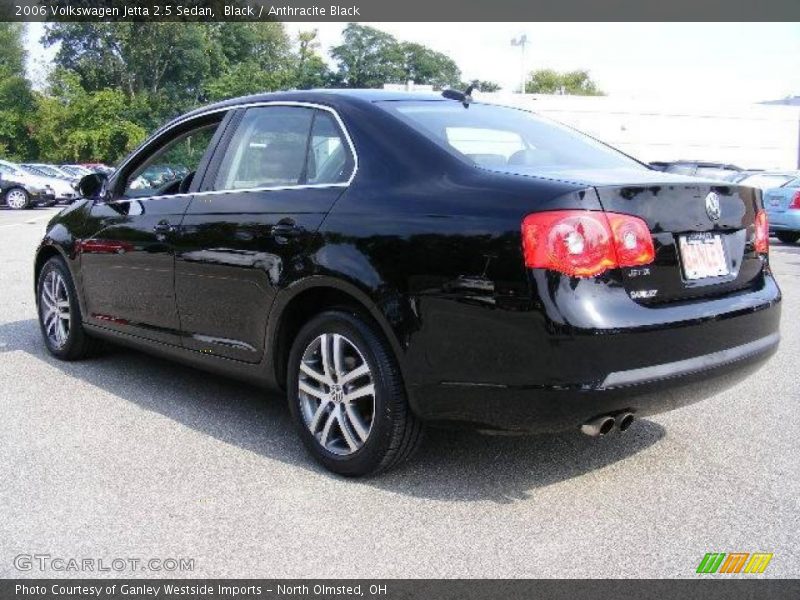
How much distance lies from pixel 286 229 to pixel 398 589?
172cm

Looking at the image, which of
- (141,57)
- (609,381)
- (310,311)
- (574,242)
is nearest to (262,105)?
(310,311)

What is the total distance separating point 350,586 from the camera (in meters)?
2.82

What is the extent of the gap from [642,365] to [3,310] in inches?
257

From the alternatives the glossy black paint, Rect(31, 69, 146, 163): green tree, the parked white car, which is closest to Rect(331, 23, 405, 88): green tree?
Rect(31, 69, 146, 163): green tree

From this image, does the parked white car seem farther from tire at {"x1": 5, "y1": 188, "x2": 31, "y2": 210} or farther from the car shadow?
the car shadow

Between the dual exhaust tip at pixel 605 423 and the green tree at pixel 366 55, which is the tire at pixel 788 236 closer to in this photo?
the dual exhaust tip at pixel 605 423

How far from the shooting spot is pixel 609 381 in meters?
3.10

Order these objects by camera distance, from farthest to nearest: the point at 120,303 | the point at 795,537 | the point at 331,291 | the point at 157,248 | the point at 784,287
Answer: the point at 784,287, the point at 120,303, the point at 157,248, the point at 331,291, the point at 795,537

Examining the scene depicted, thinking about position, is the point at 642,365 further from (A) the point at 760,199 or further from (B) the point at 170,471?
(B) the point at 170,471

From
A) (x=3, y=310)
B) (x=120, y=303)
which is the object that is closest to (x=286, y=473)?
(x=120, y=303)

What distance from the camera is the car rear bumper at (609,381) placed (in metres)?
3.09

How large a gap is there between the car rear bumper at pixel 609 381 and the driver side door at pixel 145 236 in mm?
1918

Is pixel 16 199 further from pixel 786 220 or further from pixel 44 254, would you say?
pixel 44 254

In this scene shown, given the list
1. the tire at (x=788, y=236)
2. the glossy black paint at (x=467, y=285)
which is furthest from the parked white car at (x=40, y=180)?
the glossy black paint at (x=467, y=285)
